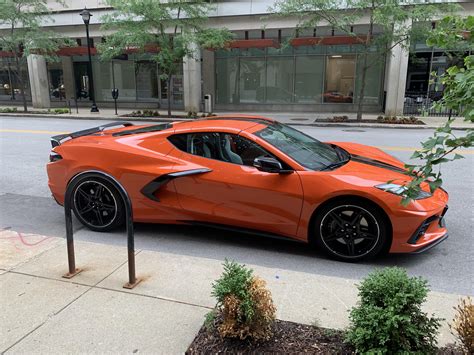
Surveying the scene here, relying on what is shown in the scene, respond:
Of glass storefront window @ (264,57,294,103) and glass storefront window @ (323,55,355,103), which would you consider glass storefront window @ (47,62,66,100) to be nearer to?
glass storefront window @ (264,57,294,103)

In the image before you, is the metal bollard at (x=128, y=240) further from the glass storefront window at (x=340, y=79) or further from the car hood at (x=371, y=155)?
the glass storefront window at (x=340, y=79)

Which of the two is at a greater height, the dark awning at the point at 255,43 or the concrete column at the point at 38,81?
the dark awning at the point at 255,43

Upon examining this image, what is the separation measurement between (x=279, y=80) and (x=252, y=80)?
1688 millimetres

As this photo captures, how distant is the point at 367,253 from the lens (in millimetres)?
4172

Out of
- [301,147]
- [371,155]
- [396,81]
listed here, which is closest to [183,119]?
[396,81]

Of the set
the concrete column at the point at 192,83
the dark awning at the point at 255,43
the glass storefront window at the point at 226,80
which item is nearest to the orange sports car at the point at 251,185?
the dark awning at the point at 255,43

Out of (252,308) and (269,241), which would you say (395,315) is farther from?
(269,241)

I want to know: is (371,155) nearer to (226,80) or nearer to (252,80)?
(252,80)

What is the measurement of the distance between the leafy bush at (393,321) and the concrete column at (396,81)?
1939 centimetres

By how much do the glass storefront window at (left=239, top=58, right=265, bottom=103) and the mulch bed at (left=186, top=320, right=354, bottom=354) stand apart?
76.0 ft

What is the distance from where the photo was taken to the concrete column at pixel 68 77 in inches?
1147

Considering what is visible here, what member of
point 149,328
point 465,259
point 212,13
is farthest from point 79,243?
point 212,13

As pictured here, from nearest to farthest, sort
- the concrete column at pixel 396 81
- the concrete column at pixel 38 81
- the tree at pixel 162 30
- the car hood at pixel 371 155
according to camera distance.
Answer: the car hood at pixel 371 155, the tree at pixel 162 30, the concrete column at pixel 396 81, the concrete column at pixel 38 81

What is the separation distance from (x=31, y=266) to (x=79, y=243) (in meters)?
0.64
